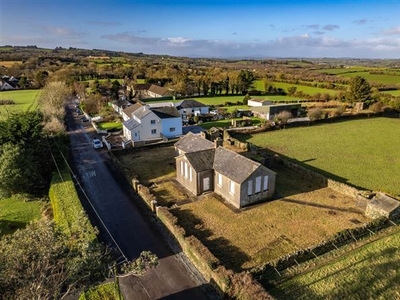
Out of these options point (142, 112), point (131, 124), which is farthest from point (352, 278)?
point (142, 112)

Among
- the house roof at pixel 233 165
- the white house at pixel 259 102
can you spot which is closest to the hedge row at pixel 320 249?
the house roof at pixel 233 165

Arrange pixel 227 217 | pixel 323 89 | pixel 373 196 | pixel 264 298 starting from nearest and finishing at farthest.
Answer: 1. pixel 264 298
2. pixel 227 217
3. pixel 373 196
4. pixel 323 89

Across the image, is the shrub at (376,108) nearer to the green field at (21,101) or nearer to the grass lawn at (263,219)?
the grass lawn at (263,219)

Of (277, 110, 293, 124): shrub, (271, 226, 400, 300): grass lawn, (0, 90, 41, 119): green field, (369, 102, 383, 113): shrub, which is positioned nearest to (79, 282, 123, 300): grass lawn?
(271, 226, 400, 300): grass lawn

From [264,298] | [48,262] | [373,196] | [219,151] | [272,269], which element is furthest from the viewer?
[219,151]

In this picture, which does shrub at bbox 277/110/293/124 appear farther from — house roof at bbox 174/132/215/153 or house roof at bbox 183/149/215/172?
house roof at bbox 183/149/215/172

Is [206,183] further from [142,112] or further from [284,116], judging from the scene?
[284,116]

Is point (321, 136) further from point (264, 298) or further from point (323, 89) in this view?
point (323, 89)

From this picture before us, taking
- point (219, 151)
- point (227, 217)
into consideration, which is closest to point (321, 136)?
point (219, 151)
